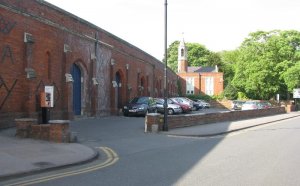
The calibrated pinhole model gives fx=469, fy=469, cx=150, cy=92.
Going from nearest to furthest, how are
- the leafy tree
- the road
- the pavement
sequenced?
the road < the pavement < the leafy tree

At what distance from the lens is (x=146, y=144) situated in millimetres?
17203

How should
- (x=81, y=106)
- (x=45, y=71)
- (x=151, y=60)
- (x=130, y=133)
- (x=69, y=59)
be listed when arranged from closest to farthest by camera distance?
(x=130, y=133) < (x=45, y=71) < (x=69, y=59) < (x=81, y=106) < (x=151, y=60)

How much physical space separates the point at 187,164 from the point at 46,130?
6.17 meters

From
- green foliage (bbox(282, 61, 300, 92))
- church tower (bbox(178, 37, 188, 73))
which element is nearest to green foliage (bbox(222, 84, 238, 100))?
green foliage (bbox(282, 61, 300, 92))

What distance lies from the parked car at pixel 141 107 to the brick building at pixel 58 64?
161 cm

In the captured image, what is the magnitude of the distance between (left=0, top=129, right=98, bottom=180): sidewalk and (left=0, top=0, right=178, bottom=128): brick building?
5.10 m

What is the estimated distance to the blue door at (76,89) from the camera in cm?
2966

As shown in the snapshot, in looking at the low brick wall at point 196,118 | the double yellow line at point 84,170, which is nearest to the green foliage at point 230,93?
the low brick wall at point 196,118

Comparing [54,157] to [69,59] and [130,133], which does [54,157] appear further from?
[69,59]

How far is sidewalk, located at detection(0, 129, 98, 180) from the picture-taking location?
10.6 meters

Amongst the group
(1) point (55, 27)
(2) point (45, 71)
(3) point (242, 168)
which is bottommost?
(3) point (242, 168)

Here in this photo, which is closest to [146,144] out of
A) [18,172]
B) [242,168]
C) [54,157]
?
[54,157]

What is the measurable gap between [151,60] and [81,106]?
71.6 ft

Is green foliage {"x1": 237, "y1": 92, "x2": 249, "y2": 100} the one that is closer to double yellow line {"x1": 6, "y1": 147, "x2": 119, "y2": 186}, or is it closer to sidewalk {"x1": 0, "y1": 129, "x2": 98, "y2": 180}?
sidewalk {"x1": 0, "y1": 129, "x2": 98, "y2": 180}
